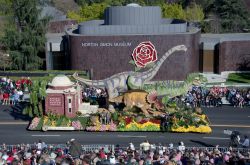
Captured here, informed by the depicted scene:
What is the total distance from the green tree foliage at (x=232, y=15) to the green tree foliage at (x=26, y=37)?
3165cm

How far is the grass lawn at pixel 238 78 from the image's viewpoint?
5735cm

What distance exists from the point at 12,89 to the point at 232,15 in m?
43.5

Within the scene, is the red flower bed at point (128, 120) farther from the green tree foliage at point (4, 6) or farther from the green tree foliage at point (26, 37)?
the green tree foliage at point (4, 6)

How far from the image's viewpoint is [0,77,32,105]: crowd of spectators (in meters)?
48.4

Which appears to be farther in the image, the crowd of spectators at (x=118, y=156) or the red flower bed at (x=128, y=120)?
the red flower bed at (x=128, y=120)

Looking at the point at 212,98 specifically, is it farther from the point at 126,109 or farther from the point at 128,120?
the point at 128,120

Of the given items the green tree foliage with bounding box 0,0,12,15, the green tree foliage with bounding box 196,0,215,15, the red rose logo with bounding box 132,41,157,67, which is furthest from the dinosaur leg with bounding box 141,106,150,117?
the green tree foliage with bounding box 196,0,215,15

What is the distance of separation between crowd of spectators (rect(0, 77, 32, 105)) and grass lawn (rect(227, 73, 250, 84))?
2095cm

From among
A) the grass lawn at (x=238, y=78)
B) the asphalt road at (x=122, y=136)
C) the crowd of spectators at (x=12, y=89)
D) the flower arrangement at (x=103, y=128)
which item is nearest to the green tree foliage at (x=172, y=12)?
the grass lawn at (x=238, y=78)

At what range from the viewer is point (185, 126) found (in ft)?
130

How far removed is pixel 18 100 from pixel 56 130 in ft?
30.2

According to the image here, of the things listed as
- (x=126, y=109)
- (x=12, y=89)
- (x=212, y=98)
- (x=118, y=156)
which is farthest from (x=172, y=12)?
(x=118, y=156)

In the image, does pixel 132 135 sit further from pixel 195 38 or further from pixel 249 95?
pixel 195 38

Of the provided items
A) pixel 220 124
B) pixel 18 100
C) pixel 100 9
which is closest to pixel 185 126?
pixel 220 124
